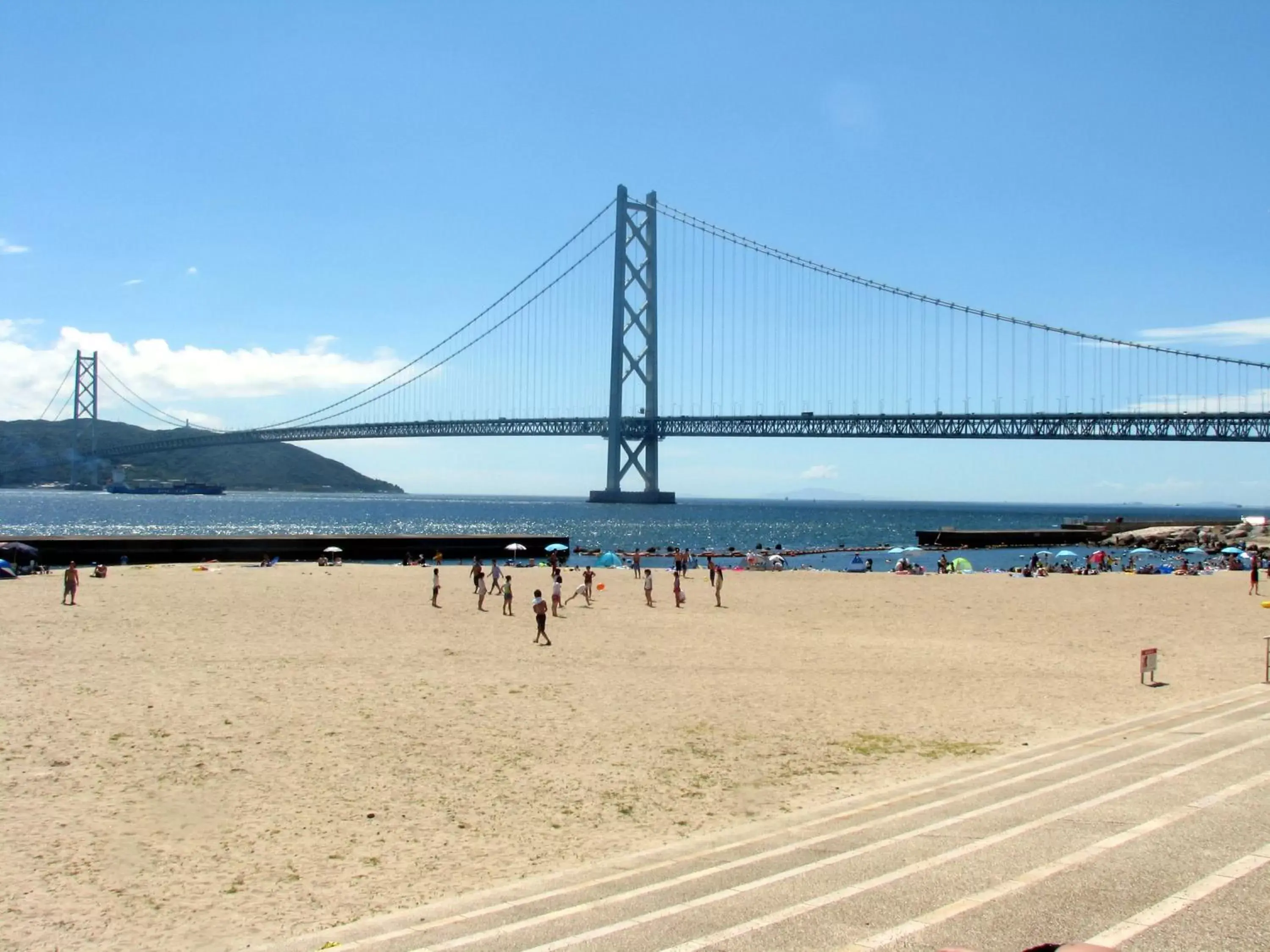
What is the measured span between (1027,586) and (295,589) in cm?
2193

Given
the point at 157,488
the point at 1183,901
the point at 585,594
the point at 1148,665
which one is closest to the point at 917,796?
the point at 1183,901

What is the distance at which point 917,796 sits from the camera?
896 centimetres

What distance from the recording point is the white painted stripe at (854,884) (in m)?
5.71

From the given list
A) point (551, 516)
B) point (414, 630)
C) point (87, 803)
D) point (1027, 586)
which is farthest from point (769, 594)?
point (551, 516)

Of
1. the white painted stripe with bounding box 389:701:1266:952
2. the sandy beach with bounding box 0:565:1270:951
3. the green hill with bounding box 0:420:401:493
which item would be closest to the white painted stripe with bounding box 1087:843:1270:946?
the white painted stripe with bounding box 389:701:1266:952

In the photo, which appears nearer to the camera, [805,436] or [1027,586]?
[1027,586]

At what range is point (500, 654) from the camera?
675 inches

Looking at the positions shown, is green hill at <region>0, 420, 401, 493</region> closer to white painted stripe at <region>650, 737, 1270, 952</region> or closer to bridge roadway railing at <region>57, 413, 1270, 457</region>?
bridge roadway railing at <region>57, 413, 1270, 457</region>

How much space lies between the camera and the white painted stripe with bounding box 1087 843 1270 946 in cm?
552

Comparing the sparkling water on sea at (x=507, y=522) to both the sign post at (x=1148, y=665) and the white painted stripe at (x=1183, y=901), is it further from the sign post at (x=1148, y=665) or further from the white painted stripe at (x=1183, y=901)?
the white painted stripe at (x=1183, y=901)

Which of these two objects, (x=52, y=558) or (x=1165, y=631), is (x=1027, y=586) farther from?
(x=52, y=558)

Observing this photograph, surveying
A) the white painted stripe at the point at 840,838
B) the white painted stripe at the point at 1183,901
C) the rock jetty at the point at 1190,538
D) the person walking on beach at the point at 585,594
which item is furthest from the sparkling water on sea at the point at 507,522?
the white painted stripe at the point at 1183,901

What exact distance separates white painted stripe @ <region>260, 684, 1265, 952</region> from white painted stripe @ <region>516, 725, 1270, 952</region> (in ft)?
1.22

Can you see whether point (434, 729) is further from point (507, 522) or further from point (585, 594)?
point (507, 522)
